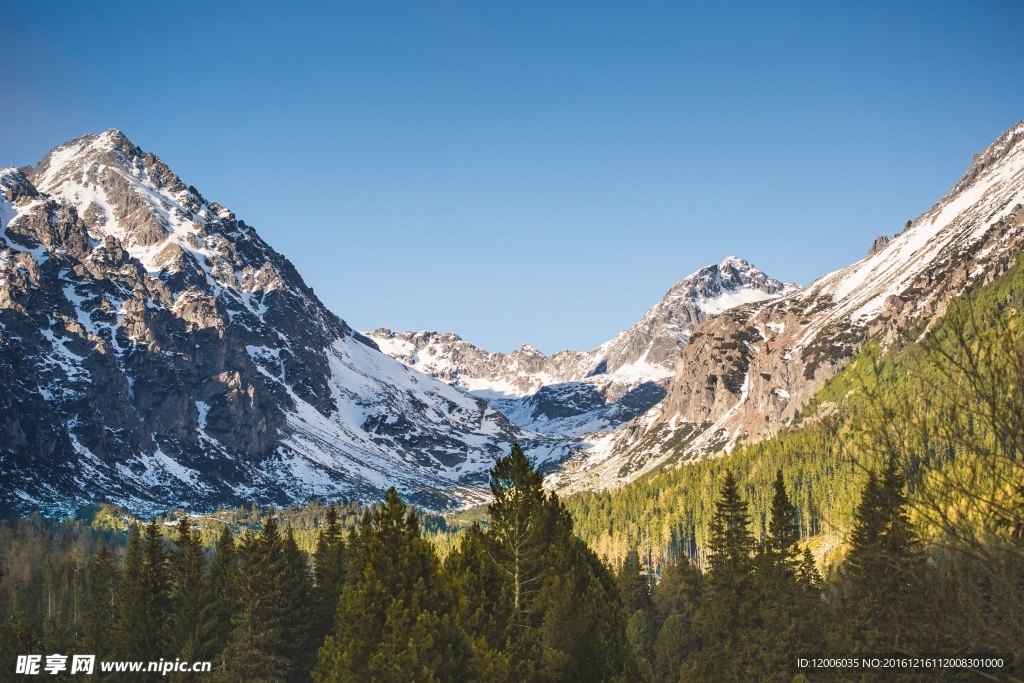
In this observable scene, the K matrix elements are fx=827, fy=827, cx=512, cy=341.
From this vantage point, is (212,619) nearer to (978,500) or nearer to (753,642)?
(753,642)

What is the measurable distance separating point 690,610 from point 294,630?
50262 millimetres

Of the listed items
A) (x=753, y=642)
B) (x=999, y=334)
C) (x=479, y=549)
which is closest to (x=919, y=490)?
(x=999, y=334)

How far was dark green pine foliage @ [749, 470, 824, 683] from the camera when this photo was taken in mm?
54281

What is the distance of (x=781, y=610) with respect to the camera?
56531mm

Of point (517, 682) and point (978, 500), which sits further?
point (517, 682)

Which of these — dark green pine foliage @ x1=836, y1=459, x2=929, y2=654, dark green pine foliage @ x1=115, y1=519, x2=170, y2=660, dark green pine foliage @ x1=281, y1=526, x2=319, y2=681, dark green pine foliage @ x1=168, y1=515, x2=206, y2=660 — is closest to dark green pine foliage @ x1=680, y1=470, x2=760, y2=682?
dark green pine foliage @ x1=836, y1=459, x2=929, y2=654

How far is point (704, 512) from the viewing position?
17300 centimetres

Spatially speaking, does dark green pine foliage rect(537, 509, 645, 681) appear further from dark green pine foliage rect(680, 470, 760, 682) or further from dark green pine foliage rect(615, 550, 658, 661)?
dark green pine foliage rect(615, 550, 658, 661)

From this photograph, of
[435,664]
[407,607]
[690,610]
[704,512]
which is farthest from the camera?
[704,512]

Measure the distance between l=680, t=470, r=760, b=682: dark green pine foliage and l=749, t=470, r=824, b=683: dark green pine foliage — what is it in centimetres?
58

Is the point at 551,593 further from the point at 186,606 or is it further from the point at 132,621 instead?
the point at 132,621

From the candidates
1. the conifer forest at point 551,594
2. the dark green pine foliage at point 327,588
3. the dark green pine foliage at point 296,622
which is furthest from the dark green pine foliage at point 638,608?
the dark green pine foliage at point 296,622

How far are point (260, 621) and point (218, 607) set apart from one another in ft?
13.2

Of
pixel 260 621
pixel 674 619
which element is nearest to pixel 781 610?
pixel 674 619
